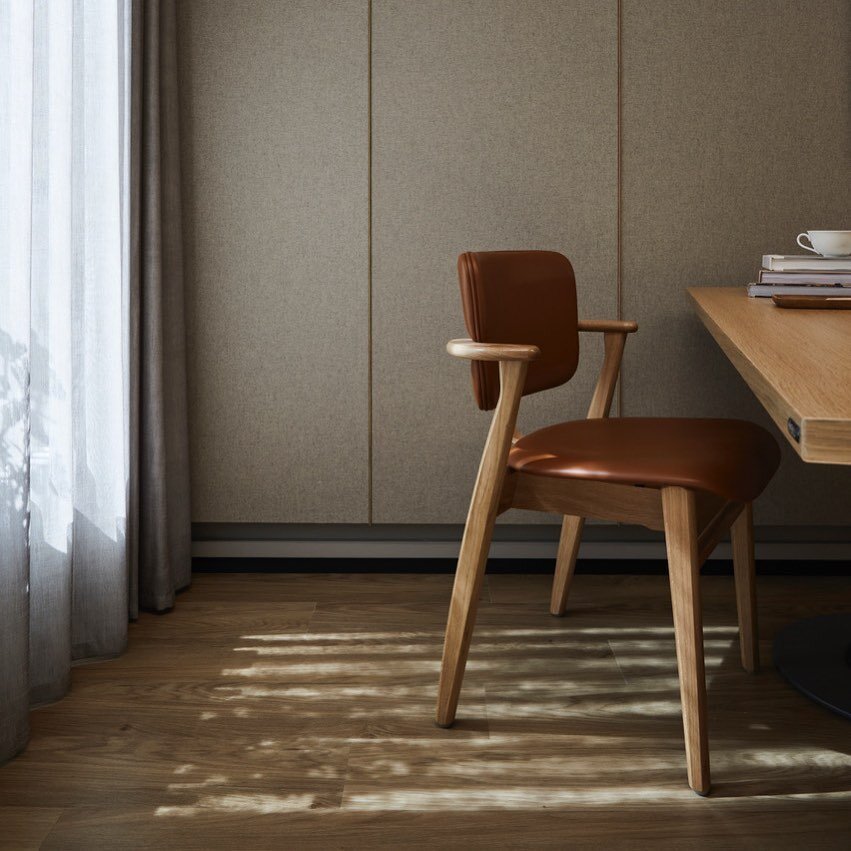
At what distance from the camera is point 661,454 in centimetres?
169

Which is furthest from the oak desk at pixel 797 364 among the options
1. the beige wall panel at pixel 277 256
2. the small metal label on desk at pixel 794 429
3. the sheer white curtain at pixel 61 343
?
the sheer white curtain at pixel 61 343

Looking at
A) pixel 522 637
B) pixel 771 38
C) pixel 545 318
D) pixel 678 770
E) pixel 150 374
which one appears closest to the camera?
pixel 678 770

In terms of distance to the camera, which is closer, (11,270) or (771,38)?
(11,270)

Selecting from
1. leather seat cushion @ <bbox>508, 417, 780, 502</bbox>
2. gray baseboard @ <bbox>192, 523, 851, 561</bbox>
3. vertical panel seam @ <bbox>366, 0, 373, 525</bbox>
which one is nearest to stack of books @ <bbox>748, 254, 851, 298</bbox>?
leather seat cushion @ <bbox>508, 417, 780, 502</bbox>

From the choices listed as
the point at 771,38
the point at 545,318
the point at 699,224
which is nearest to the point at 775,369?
the point at 545,318

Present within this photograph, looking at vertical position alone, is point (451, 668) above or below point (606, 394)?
below

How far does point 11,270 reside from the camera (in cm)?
164

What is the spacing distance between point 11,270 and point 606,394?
1.33 meters

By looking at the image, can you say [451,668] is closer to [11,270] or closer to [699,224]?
[11,270]

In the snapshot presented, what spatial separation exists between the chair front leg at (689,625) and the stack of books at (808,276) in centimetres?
66

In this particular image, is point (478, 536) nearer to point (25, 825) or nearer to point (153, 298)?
point (25, 825)

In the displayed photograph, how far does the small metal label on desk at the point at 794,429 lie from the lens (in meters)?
0.88

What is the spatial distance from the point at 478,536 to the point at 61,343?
3.16ft

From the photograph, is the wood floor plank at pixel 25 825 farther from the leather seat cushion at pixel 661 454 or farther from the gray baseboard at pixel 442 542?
the gray baseboard at pixel 442 542
